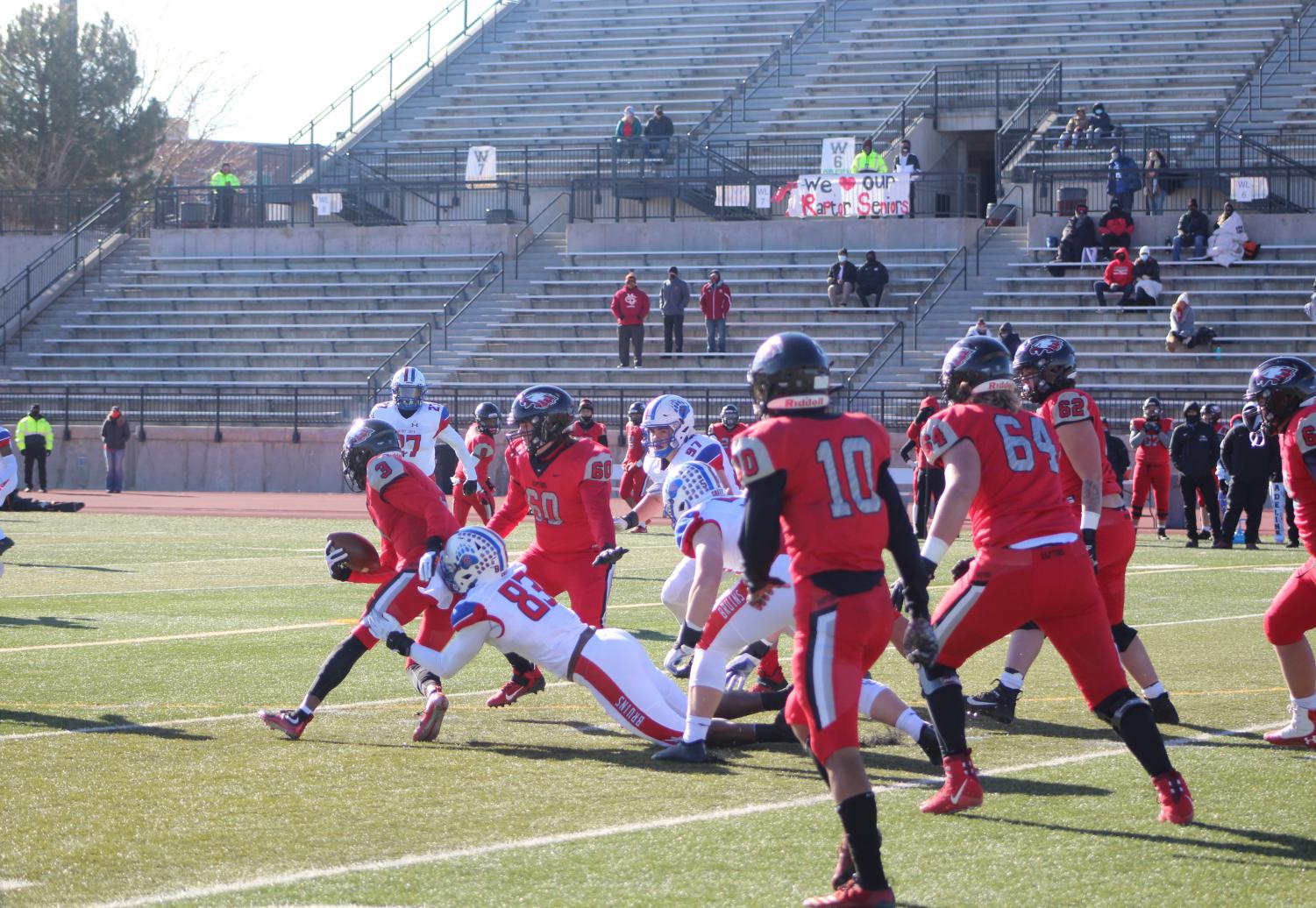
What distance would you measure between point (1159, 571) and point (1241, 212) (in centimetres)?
1634

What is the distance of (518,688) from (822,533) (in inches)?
159

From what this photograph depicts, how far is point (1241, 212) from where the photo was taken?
104 ft

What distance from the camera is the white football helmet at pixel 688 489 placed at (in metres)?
8.62

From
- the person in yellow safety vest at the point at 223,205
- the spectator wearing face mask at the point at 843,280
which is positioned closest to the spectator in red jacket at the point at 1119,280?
the spectator wearing face mask at the point at 843,280

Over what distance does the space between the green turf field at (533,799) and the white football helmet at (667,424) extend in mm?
1494

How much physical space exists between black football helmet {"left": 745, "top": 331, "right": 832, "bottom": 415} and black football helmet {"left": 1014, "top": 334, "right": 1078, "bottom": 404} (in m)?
2.87

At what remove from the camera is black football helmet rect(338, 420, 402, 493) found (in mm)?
8969

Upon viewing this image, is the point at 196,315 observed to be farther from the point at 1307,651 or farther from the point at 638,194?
the point at 1307,651

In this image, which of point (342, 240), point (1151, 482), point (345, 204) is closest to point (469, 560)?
point (1151, 482)

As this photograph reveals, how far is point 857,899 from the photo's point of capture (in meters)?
5.26

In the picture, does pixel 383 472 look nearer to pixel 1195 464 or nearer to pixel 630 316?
pixel 1195 464

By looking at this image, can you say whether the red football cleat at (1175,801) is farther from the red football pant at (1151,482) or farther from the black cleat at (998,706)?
the red football pant at (1151,482)

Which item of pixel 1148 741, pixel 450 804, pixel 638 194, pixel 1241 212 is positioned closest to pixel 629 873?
pixel 450 804

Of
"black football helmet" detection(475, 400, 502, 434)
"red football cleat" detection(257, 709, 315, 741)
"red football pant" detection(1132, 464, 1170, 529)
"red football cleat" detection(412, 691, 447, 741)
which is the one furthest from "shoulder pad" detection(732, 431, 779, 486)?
"red football pant" detection(1132, 464, 1170, 529)
